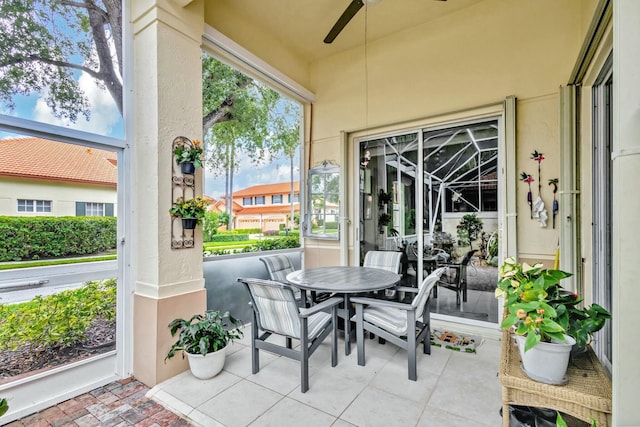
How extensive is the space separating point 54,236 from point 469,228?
4.06 m

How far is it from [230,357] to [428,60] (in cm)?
409

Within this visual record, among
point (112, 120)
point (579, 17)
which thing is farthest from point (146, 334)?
point (579, 17)

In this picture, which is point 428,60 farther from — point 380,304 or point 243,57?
point 380,304

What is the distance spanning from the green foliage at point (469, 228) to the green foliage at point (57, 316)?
3697 mm

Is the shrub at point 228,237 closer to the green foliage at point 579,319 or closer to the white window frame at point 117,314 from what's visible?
the white window frame at point 117,314

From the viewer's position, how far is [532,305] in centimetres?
126

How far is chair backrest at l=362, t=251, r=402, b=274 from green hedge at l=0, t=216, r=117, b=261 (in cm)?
277

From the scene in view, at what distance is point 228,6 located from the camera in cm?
350

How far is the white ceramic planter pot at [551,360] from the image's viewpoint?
1264 mm

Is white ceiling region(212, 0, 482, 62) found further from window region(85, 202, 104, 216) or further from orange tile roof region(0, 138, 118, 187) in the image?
window region(85, 202, 104, 216)

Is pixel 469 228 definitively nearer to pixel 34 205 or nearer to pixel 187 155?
pixel 187 155

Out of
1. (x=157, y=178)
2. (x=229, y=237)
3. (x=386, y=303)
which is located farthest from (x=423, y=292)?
(x=157, y=178)

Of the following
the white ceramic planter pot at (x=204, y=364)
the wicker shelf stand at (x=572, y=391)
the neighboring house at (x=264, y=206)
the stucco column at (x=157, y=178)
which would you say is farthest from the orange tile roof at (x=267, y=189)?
the wicker shelf stand at (x=572, y=391)

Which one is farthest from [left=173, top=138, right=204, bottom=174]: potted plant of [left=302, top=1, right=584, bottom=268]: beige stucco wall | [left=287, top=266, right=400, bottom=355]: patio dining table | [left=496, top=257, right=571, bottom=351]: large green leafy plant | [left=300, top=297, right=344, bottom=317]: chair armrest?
[left=496, top=257, right=571, bottom=351]: large green leafy plant
